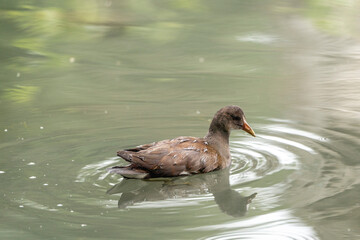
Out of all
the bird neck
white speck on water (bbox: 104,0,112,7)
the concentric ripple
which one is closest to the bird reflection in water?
the concentric ripple

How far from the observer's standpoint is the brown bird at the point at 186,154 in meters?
7.90

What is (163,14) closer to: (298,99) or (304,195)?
(298,99)

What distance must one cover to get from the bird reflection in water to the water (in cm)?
2

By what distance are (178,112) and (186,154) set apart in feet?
6.49

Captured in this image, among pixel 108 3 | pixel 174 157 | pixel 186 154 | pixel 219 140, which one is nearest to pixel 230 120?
pixel 219 140

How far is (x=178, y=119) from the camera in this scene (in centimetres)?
983

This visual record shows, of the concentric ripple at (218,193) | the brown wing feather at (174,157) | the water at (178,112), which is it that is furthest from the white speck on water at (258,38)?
the brown wing feather at (174,157)

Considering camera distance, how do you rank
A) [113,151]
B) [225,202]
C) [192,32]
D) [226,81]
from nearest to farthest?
[225,202] < [113,151] < [226,81] < [192,32]

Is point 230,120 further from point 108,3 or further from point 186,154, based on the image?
point 108,3

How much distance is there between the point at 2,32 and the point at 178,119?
5580 mm

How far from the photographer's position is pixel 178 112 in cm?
1009

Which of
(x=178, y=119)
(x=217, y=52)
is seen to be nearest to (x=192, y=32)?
(x=217, y=52)

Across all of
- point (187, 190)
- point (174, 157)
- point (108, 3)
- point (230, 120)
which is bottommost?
point (187, 190)

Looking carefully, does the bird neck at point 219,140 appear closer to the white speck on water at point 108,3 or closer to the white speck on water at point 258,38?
the white speck on water at point 258,38
